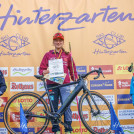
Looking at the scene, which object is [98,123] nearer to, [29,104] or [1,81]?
[29,104]

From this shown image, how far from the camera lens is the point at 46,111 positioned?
2.76 metres

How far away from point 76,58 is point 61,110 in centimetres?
116

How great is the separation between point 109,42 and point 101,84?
81cm

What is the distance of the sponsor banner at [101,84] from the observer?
11.6 feet

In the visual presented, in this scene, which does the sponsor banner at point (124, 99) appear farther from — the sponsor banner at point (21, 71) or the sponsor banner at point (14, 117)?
the sponsor banner at point (14, 117)

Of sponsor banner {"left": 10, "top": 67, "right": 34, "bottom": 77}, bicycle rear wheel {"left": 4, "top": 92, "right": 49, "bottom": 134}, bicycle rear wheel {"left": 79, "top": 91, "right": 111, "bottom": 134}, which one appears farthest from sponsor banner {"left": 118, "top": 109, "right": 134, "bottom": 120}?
sponsor banner {"left": 10, "top": 67, "right": 34, "bottom": 77}

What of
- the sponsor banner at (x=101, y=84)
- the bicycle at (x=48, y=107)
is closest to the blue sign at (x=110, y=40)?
the sponsor banner at (x=101, y=84)

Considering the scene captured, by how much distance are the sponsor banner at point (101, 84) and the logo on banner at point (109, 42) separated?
0.53 meters

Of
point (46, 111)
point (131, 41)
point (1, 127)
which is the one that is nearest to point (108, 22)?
point (131, 41)

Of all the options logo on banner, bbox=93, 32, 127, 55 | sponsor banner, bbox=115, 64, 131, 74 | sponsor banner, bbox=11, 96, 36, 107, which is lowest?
sponsor banner, bbox=11, 96, 36, 107

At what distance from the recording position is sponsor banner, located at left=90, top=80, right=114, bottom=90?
352 cm

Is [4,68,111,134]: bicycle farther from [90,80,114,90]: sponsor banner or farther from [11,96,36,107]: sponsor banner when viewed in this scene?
[90,80,114,90]: sponsor banner

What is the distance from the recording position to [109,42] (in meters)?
3.59

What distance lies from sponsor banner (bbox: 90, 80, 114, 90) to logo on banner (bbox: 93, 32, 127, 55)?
53cm
